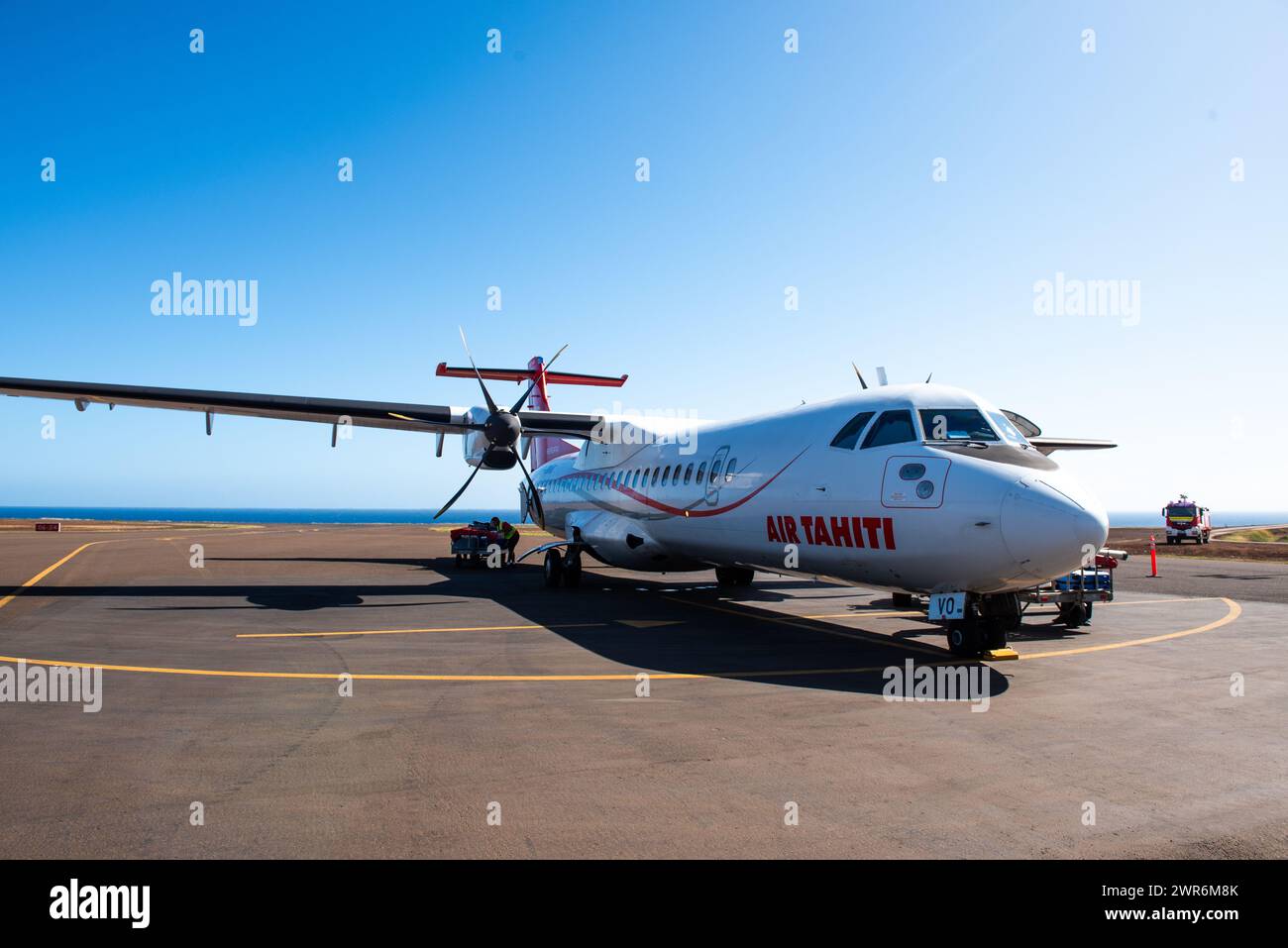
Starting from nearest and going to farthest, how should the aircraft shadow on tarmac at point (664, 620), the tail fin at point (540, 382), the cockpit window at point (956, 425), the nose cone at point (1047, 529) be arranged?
1. the nose cone at point (1047, 529)
2. the aircraft shadow on tarmac at point (664, 620)
3. the cockpit window at point (956, 425)
4. the tail fin at point (540, 382)

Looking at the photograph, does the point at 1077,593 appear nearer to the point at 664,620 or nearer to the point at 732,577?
the point at 664,620

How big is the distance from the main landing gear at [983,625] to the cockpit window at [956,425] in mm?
2008

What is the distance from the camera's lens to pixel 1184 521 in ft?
145

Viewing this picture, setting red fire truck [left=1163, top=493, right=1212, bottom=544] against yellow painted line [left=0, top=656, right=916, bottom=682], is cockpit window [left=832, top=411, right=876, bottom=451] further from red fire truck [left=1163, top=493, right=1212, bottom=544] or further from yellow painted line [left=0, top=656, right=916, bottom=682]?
red fire truck [left=1163, top=493, right=1212, bottom=544]

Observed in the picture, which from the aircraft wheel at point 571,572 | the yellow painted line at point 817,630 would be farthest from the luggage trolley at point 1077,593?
the aircraft wheel at point 571,572

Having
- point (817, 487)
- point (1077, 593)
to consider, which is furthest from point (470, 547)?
point (1077, 593)

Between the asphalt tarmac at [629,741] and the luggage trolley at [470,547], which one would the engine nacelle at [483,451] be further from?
the luggage trolley at [470,547]

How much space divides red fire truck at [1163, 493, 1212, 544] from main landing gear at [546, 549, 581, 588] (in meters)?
38.7

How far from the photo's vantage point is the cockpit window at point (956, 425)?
10.0m

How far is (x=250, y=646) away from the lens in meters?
10.5
